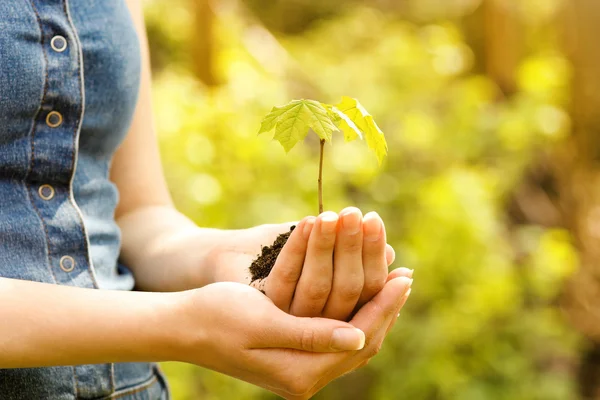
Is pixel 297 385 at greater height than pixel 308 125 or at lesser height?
lesser

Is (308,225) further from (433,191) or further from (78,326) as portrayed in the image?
(433,191)

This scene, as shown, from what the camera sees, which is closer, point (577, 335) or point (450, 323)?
point (450, 323)

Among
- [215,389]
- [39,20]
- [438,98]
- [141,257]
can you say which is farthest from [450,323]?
[39,20]

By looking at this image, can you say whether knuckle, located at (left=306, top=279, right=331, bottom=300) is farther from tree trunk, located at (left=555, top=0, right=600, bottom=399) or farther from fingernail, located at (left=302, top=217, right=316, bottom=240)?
tree trunk, located at (left=555, top=0, right=600, bottom=399)

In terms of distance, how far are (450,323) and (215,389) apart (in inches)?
47.0

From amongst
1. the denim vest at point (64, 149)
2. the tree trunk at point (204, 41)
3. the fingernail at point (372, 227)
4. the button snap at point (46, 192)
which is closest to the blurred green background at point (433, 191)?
the tree trunk at point (204, 41)

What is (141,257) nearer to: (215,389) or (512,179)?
(215,389)

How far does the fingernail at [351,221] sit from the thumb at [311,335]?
0.46ft

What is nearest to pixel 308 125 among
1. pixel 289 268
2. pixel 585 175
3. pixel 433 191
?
pixel 289 268

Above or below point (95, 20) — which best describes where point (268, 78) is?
below

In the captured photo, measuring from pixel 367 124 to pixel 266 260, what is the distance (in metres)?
0.29

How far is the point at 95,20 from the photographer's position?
1.19 meters

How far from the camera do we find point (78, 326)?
96 cm

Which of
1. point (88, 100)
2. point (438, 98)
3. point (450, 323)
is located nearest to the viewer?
point (88, 100)
